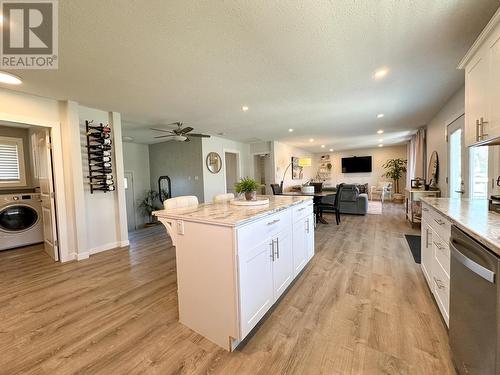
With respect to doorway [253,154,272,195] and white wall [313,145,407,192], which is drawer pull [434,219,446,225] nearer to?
doorway [253,154,272,195]

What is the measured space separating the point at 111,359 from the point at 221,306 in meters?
0.79

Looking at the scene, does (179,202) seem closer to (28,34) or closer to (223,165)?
(28,34)

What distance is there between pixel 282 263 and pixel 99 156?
342 cm

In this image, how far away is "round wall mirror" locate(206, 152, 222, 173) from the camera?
244 inches

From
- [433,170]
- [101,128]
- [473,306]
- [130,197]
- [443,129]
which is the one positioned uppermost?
[101,128]

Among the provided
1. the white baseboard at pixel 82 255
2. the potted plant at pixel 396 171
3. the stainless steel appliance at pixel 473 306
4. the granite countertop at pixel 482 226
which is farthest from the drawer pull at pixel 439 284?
the potted plant at pixel 396 171

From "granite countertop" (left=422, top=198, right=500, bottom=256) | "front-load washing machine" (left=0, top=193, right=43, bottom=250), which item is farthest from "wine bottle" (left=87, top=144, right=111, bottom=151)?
"granite countertop" (left=422, top=198, right=500, bottom=256)

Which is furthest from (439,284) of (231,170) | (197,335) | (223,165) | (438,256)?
(231,170)

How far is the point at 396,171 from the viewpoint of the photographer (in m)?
9.05

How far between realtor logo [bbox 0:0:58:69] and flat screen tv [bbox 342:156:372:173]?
1050 cm

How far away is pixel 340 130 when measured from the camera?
5750mm

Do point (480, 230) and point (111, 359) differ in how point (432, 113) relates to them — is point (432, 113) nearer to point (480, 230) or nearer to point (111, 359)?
point (480, 230)

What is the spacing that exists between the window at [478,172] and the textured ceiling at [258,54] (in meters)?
0.98

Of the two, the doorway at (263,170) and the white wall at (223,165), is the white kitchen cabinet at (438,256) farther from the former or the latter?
the doorway at (263,170)
